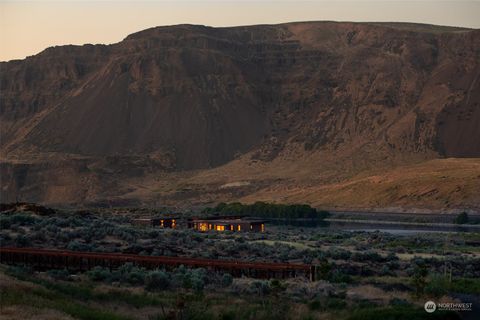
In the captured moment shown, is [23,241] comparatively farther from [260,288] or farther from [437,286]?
[437,286]

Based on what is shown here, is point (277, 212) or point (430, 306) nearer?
point (430, 306)

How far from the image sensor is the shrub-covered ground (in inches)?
1180

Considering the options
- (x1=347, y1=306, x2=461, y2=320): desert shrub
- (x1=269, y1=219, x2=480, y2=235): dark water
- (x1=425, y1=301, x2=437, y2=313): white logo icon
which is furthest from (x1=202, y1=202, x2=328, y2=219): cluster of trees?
(x1=347, y1=306, x2=461, y2=320): desert shrub

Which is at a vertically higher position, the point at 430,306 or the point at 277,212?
the point at 430,306

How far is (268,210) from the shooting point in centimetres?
12212

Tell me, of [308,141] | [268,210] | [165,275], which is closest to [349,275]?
[165,275]

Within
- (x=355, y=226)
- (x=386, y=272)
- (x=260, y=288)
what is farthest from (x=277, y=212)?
(x=260, y=288)

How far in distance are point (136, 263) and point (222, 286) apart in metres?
7.21

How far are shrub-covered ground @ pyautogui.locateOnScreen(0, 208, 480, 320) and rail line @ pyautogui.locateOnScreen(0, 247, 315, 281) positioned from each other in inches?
64.2

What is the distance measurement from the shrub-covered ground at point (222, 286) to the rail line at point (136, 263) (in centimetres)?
163

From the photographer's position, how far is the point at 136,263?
42.6 meters

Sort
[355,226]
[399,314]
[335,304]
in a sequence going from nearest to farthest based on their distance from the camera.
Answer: [399,314] < [335,304] < [355,226]

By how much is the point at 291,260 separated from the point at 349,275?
7017 mm
